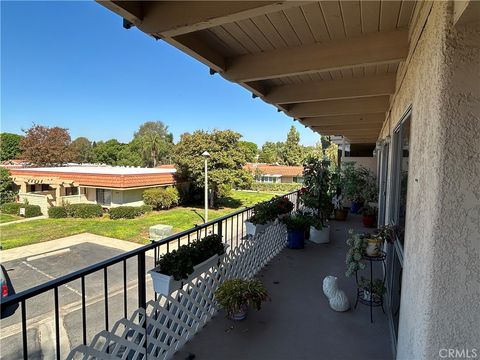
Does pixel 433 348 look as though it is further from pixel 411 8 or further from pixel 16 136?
pixel 16 136

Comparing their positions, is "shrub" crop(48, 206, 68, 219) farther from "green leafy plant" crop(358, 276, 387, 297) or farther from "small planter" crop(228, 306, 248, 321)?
"green leafy plant" crop(358, 276, 387, 297)

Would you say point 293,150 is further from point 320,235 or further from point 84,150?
point 84,150

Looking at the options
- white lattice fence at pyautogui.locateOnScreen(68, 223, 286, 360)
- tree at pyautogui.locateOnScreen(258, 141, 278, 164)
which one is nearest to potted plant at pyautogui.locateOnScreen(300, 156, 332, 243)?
white lattice fence at pyautogui.locateOnScreen(68, 223, 286, 360)

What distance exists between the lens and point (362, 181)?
7.47 metres

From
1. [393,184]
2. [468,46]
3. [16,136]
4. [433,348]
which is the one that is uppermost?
[16,136]

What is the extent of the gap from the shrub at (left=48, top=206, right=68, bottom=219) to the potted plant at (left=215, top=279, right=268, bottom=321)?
15.5 metres

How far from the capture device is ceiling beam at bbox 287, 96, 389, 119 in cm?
379

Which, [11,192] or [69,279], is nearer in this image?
[69,279]

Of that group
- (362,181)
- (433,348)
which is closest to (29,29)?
(362,181)

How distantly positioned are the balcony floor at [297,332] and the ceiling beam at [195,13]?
7.47 ft

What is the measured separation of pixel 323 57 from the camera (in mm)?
2100

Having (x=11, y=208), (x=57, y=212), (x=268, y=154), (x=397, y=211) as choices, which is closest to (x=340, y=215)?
(x=397, y=211)

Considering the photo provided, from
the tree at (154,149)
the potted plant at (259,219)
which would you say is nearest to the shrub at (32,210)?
the potted plant at (259,219)

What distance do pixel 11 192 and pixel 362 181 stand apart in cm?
2127
